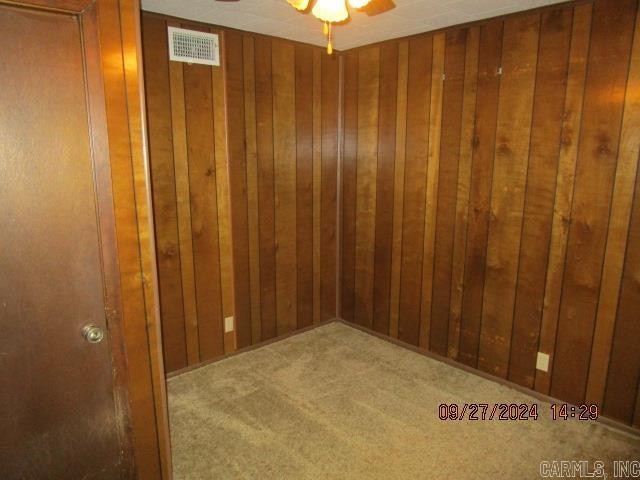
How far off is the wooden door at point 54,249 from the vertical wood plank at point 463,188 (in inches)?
85.8

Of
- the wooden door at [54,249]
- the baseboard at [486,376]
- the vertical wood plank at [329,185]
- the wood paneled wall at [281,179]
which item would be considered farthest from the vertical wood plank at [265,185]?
the wooden door at [54,249]

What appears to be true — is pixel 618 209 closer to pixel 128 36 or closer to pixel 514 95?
pixel 514 95

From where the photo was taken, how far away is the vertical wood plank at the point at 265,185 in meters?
3.03

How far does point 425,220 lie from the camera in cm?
310

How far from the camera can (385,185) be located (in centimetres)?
331

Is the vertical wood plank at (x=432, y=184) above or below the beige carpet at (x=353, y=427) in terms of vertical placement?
above

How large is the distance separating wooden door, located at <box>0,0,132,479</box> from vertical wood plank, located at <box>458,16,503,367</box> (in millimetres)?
2180

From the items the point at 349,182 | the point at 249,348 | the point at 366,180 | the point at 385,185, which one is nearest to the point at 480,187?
the point at 385,185

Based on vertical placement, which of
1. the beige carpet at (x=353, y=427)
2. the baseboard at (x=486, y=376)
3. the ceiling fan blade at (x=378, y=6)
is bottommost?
the beige carpet at (x=353, y=427)

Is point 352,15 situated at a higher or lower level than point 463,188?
higher

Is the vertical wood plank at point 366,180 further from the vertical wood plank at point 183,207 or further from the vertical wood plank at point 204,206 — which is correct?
the vertical wood plank at point 183,207

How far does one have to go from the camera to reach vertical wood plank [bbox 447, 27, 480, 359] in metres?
2.72

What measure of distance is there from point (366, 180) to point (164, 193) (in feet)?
4.97

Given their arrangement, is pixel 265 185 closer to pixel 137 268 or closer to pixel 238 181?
pixel 238 181
